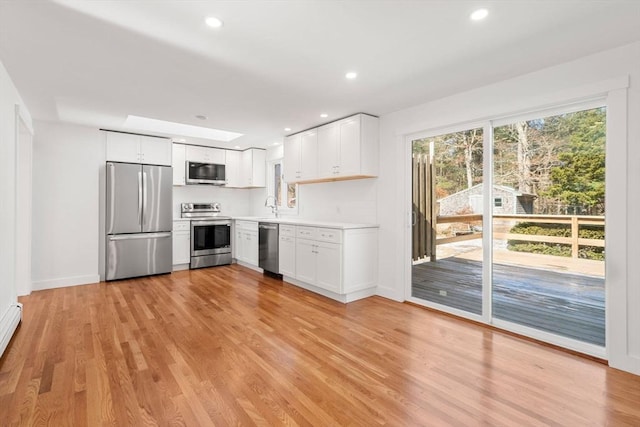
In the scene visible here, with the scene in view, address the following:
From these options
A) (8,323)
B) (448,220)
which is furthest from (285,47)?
(8,323)

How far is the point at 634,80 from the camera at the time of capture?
91.5 inches

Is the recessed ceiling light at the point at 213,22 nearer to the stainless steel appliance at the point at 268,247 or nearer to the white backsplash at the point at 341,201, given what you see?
the white backsplash at the point at 341,201

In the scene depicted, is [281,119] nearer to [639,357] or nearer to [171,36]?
[171,36]

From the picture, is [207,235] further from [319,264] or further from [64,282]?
[319,264]

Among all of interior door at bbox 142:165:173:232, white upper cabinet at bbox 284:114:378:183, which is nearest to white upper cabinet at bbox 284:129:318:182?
white upper cabinet at bbox 284:114:378:183

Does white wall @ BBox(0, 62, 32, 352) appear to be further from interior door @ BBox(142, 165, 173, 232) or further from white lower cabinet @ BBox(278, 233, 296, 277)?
Result: white lower cabinet @ BBox(278, 233, 296, 277)

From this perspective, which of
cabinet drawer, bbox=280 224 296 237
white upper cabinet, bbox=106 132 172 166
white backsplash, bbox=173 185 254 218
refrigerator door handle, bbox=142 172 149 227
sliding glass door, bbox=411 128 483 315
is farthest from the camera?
white backsplash, bbox=173 185 254 218

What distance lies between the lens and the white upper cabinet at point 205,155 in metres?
6.01

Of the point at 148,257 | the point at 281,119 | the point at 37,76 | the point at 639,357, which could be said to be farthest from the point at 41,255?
the point at 639,357

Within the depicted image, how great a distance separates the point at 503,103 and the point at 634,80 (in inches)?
35.5

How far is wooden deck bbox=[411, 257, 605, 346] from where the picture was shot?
272cm

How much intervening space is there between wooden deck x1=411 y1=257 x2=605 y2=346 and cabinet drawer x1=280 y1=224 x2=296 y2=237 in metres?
2.05

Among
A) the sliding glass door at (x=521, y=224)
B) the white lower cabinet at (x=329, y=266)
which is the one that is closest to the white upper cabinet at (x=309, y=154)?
the white lower cabinet at (x=329, y=266)

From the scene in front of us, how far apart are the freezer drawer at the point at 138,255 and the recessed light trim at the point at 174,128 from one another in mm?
1747
